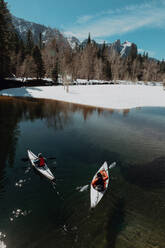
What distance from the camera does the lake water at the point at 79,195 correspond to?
691 centimetres

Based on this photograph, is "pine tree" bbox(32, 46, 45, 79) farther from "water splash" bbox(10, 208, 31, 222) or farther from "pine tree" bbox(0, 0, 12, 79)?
"water splash" bbox(10, 208, 31, 222)

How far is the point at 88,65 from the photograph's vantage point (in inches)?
3051

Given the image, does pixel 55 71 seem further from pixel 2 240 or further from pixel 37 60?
pixel 2 240

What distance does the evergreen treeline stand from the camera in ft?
142

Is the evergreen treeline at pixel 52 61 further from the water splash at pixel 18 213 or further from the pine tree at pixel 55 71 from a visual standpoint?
the water splash at pixel 18 213

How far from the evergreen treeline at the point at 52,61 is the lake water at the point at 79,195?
127 feet

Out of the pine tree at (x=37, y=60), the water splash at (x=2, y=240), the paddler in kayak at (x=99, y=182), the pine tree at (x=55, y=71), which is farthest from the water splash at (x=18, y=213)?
the pine tree at (x=37, y=60)

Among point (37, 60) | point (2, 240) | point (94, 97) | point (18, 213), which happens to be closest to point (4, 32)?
point (37, 60)

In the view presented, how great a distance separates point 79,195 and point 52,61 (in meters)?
75.4

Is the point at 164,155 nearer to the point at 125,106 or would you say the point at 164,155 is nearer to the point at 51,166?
the point at 51,166

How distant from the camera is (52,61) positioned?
74.3 metres

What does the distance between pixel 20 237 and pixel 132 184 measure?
24.8 ft

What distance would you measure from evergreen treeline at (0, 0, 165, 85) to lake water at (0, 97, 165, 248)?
3861 centimetres

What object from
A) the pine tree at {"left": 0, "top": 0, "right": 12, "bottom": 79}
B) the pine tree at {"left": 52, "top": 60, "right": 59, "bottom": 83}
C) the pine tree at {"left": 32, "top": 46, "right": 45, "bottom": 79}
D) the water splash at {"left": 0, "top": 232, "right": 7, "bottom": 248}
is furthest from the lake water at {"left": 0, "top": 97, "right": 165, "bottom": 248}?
the pine tree at {"left": 32, "top": 46, "right": 45, "bottom": 79}
